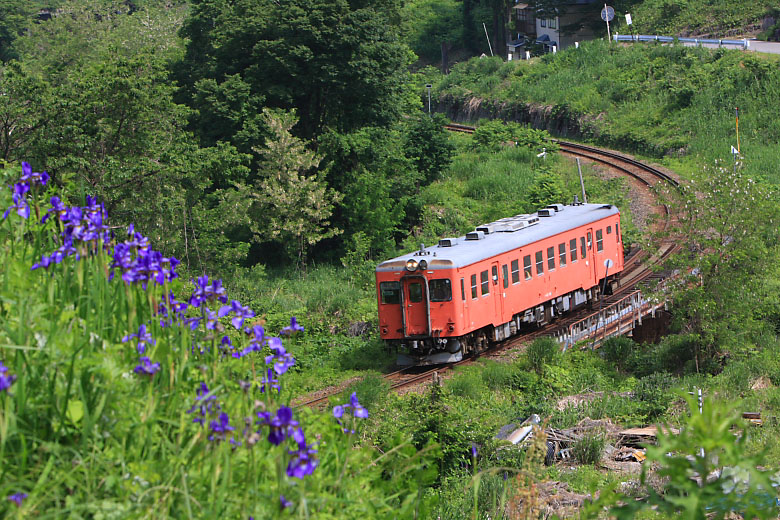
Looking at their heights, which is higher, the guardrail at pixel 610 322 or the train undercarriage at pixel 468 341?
the train undercarriage at pixel 468 341

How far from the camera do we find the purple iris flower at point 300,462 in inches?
148

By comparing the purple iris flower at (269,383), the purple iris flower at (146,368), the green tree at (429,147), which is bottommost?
the green tree at (429,147)

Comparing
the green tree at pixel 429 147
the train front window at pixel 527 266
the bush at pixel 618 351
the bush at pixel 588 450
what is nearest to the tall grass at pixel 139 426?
the bush at pixel 588 450

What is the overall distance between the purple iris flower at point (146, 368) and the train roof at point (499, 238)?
14974 mm

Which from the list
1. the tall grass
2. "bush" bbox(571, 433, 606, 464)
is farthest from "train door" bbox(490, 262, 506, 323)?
the tall grass

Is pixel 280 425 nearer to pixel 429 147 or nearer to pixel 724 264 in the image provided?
pixel 724 264

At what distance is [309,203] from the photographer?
2938 cm

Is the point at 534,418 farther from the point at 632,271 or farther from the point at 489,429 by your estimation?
the point at 632,271

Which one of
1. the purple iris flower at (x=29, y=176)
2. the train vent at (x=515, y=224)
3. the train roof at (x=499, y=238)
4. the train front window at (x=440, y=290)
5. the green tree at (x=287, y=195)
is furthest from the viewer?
the green tree at (x=287, y=195)

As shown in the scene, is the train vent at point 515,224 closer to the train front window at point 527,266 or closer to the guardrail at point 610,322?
the train front window at point 527,266

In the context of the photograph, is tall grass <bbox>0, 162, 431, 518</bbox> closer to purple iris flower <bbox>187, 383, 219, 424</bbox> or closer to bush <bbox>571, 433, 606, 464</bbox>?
purple iris flower <bbox>187, 383, 219, 424</bbox>

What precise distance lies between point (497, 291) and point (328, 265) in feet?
39.3

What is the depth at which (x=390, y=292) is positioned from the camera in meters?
20.0

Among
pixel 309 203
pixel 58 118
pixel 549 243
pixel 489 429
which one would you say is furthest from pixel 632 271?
pixel 58 118
